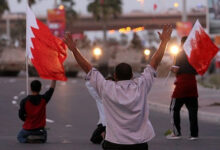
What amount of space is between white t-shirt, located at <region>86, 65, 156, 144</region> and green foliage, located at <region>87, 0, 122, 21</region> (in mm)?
77993

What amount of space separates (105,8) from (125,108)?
259ft

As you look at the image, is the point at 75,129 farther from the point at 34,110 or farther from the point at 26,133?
the point at 34,110

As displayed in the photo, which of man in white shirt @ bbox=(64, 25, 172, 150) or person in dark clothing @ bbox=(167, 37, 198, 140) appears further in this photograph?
person in dark clothing @ bbox=(167, 37, 198, 140)

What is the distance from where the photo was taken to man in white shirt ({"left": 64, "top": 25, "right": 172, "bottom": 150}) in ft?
21.4

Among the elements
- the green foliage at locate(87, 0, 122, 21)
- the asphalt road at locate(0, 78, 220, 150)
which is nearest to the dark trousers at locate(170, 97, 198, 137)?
the asphalt road at locate(0, 78, 220, 150)

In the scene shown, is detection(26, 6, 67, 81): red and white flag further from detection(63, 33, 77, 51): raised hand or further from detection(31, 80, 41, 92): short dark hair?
detection(63, 33, 77, 51): raised hand

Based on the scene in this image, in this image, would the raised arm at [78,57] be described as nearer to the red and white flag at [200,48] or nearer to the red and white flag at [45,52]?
the red and white flag at [45,52]

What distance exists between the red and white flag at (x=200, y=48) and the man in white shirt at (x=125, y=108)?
303 inches

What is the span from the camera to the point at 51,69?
12320 millimetres

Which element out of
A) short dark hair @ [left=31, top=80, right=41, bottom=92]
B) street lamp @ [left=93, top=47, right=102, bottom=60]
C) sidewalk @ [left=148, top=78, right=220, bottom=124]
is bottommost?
sidewalk @ [left=148, top=78, right=220, bottom=124]

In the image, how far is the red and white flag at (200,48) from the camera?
1445 centimetres

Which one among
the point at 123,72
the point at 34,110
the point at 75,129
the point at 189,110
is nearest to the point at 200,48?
the point at 189,110

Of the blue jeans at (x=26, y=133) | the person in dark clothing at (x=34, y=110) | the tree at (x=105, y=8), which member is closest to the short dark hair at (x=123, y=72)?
the person in dark clothing at (x=34, y=110)

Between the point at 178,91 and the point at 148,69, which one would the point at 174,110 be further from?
the point at 148,69
